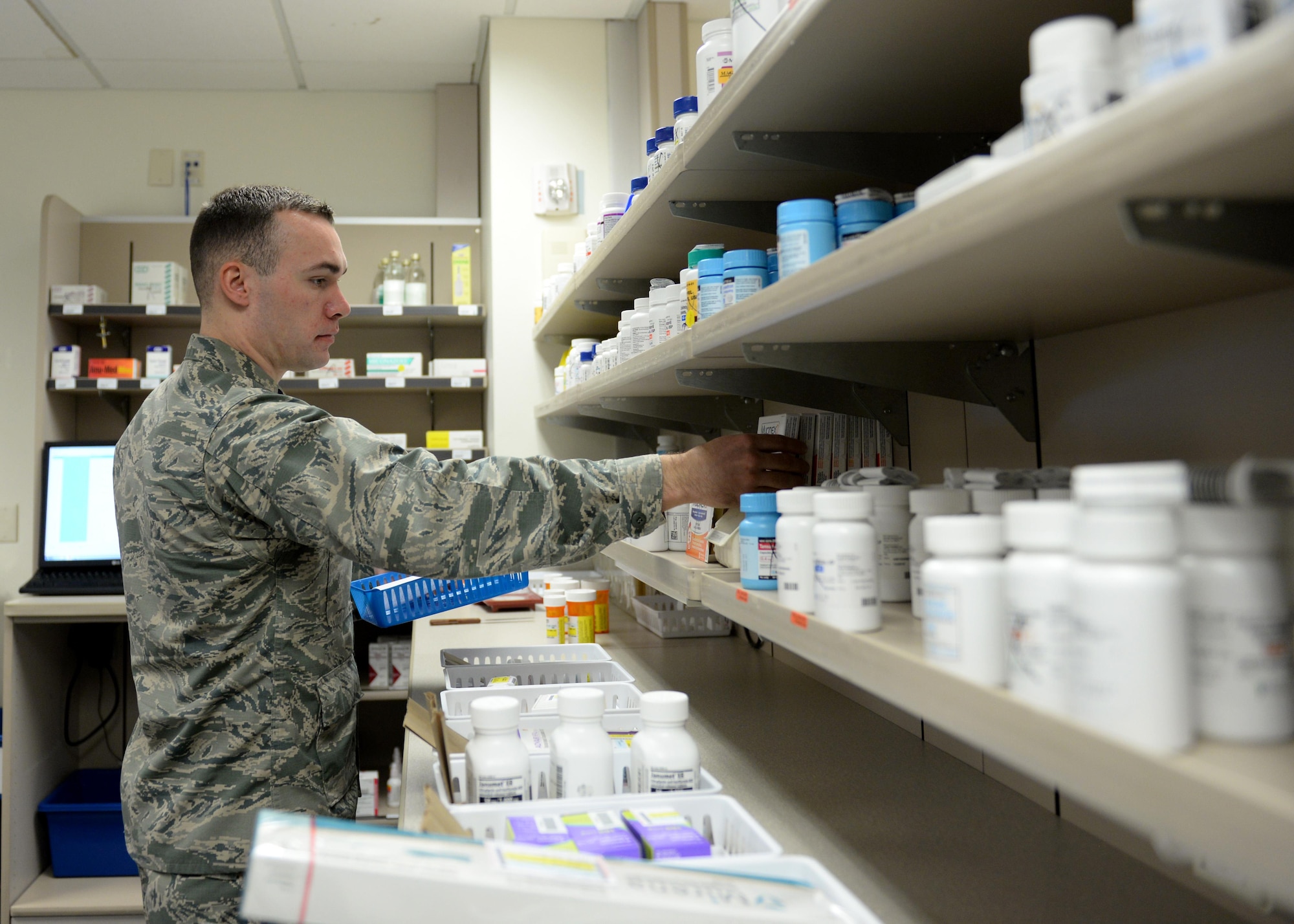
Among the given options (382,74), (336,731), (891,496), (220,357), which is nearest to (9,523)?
(382,74)

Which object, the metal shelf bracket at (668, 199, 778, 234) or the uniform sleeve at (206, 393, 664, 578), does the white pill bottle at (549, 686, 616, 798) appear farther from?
the metal shelf bracket at (668, 199, 778, 234)

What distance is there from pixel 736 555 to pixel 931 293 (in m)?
0.76

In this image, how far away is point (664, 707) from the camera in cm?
126

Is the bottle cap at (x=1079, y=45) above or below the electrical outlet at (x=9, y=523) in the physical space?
Result: above

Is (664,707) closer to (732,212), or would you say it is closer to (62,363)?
(732,212)

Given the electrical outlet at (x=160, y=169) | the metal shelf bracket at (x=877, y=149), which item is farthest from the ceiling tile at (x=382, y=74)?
the metal shelf bracket at (x=877, y=149)

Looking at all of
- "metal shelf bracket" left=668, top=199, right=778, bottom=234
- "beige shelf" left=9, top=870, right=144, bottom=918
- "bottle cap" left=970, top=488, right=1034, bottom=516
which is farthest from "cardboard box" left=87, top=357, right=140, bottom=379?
"bottle cap" left=970, top=488, right=1034, bottom=516

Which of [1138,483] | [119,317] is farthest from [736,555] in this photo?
[119,317]

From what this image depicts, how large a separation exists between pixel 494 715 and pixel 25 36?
13.8ft

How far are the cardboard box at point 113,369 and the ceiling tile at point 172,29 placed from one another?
1382 mm

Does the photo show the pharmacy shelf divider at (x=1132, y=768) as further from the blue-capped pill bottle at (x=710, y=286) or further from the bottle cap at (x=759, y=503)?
the blue-capped pill bottle at (x=710, y=286)

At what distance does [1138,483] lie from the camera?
58 cm

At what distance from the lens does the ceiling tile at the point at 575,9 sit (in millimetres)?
3773

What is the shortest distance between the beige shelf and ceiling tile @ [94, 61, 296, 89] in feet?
11.3
